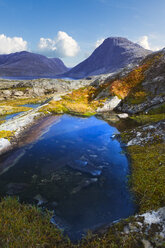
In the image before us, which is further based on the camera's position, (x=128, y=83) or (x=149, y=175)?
(x=128, y=83)

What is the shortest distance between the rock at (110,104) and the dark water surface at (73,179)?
18.2 metres

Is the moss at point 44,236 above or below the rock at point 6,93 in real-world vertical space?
below

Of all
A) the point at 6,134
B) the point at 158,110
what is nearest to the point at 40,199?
the point at 6,134

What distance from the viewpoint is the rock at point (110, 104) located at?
37047 millimetres

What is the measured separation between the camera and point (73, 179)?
1152 centimetres

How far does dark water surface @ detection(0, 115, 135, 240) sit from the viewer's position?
8289 mm

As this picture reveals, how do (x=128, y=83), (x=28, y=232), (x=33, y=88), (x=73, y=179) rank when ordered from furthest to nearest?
1. (x=33, y=88)
2. (x=128, y=83)
3. (x=73, y=179)
4. (x=28, y=232)

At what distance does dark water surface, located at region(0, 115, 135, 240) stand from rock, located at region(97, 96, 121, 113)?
18203mm

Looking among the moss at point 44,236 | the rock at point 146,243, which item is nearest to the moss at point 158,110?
the moss at point 44,236

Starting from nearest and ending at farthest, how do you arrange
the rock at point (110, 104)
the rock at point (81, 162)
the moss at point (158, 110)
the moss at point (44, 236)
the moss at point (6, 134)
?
the moss at point (44, 236), the rock at point (81, 162), the moss at point (6, 134), the moss at point (158, 110), the rock at point (110, 104)

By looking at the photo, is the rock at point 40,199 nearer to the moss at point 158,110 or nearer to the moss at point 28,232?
the moss at point 28,232

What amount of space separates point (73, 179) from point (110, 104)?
29.4m

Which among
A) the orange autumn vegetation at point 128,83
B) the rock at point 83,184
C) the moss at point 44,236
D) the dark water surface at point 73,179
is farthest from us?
the orange autumn vegetation at point 128,83

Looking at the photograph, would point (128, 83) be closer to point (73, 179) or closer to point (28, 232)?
point (73, 179)
